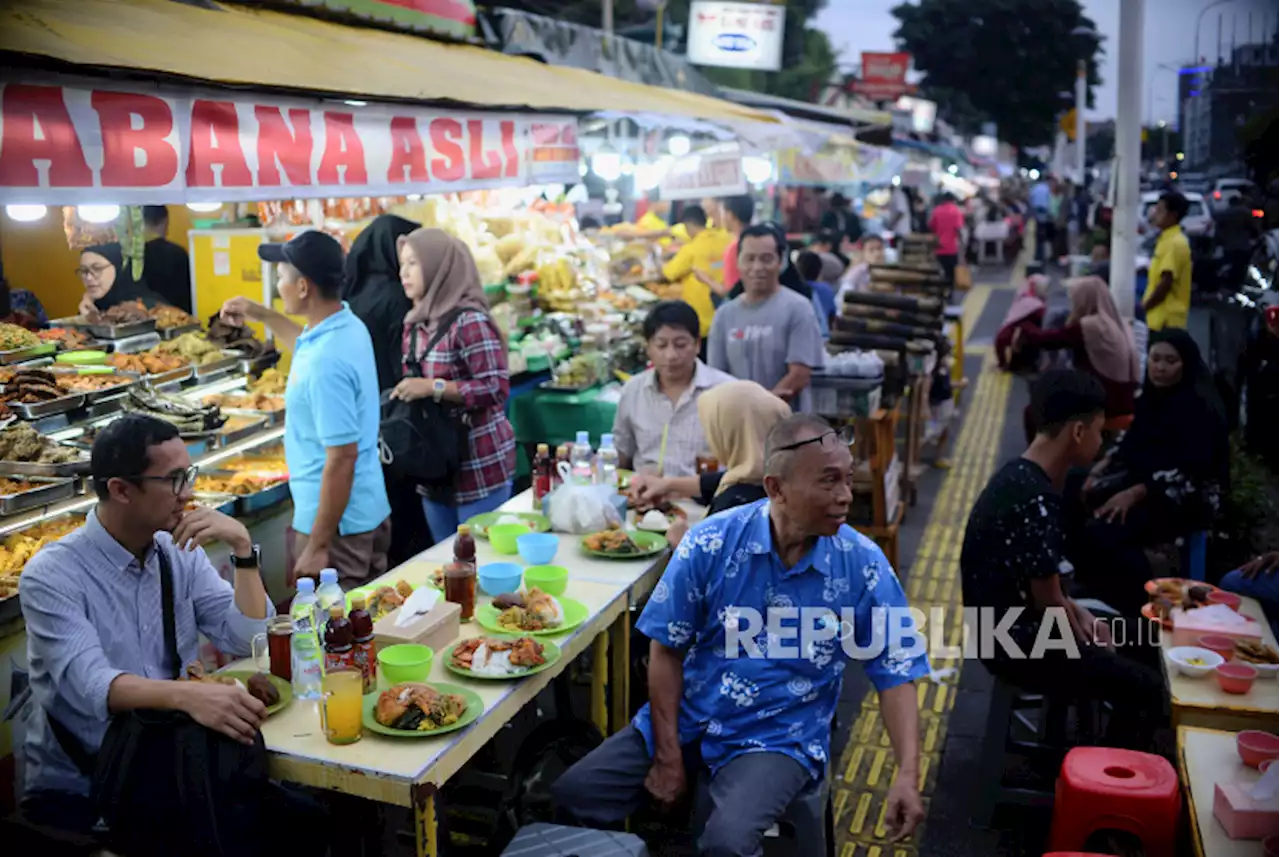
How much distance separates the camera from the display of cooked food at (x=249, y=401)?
6324 mm

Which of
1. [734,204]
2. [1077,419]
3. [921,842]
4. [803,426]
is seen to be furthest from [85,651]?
[734,204]

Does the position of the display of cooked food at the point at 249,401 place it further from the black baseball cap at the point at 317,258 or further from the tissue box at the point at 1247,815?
the tissue box at the point at 1247,815

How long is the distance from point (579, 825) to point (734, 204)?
7671 mm

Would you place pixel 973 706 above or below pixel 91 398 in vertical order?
below

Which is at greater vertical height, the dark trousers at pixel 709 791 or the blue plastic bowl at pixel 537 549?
the blue plastic bowl at pixel 537 549

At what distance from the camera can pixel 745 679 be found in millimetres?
3670

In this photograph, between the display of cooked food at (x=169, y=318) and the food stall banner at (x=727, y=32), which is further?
the food stall banner at (x=727, y=32)

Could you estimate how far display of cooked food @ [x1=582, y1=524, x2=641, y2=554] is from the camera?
4812mm

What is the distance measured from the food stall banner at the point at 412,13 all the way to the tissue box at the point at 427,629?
4.77 m

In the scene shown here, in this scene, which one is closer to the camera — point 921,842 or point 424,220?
point 921,842

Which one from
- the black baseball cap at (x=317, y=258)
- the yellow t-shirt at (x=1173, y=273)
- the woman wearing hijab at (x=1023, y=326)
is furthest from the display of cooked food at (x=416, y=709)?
the yellow t-shirt at (x=1173, y=273)

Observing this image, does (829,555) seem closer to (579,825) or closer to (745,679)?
(745,679)

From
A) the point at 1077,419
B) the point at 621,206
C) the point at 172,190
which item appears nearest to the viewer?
the point at 172,190

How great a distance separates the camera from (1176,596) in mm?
4824
